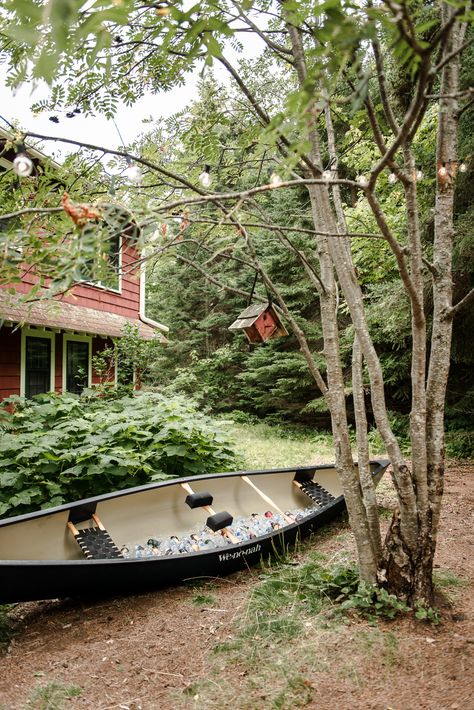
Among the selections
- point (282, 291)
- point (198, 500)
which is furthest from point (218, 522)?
point (282, 291)

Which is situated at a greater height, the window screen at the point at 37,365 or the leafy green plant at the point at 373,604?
the window screen at the point at 37,365

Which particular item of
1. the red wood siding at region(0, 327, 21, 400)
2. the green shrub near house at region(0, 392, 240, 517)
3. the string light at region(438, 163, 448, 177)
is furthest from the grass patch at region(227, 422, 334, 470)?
the string light at region(438, 163, 448, 177)

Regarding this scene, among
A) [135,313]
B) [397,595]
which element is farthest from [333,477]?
[135,313]

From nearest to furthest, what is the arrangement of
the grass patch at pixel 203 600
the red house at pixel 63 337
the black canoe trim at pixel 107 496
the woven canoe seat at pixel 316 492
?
1. the grass patch at pixel 203 600
2. the black canoe trim at pixel 107 496
3. the woven canoe seat at pixel 316 492
4. the red house at pixel 63 337

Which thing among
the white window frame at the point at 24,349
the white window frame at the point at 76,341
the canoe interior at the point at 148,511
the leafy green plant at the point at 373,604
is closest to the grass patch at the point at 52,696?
the canoe interior at the point at 148,511

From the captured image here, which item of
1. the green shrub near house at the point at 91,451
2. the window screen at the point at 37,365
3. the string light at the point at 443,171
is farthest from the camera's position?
the window screen at the point at 37,365

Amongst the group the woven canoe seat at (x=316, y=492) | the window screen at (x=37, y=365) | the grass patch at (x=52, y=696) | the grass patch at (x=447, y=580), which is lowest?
the grass patch at (x=52, y=696)

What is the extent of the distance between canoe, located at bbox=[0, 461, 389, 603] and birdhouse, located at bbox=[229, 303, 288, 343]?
63.6 inches

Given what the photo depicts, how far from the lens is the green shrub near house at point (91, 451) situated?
4461 mm

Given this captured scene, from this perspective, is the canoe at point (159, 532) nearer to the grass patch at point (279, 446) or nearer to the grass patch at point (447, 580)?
the grass patch at point (447, 580)

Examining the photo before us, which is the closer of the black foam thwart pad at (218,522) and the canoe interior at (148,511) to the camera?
the canoe interior at (148,511)

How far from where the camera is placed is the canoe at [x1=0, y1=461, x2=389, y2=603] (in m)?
3.01

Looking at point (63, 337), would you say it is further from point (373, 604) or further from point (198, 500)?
point (373, 604)

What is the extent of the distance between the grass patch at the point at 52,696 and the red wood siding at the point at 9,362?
6.14m
